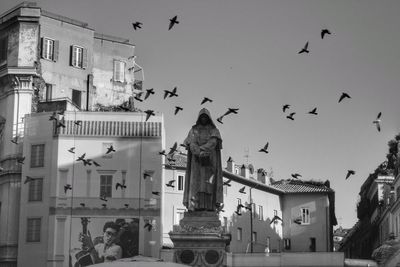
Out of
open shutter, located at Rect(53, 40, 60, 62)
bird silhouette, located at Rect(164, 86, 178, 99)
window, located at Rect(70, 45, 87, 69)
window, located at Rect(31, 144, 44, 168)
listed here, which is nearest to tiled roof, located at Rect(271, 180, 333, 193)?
window, located at Rect(70, 45, 87, 69)

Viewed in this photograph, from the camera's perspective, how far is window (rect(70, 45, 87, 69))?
68438 mm

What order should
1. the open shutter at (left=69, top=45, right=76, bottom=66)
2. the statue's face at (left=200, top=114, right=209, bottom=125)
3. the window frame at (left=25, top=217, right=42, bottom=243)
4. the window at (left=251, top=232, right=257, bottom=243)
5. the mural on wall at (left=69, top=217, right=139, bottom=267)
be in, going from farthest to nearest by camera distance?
the window at (left=251, top=232, right=257, bottom=243)
the open shutter at (left=69, top=45, right=76, bottom=66)
the window frame at (left=25, top=217, right=42, bottom=243)
the mural on wall at (left=69, top=217, right=139, bottom=267)
the statue's face at (left=200, top=114, right=209, bottom=125)

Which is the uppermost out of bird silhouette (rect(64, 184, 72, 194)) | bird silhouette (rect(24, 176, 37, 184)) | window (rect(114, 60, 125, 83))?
window (rect(114, 60, 125, 83))

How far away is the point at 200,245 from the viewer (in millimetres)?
22078

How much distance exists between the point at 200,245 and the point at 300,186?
71.6 meters

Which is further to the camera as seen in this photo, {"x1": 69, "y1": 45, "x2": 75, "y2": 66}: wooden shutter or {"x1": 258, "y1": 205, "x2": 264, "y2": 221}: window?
{"x1": 258, "y1": 205, "x2": 264, "y2": 221}: window

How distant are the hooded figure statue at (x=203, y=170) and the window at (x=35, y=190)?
39.0 metres

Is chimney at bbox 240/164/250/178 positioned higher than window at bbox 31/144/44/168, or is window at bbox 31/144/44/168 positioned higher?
chimney at bbox 240/164/250/178

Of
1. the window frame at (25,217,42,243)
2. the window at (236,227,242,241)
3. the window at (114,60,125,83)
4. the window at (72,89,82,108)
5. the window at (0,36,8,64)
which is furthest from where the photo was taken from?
the window at (236,227,242,241)

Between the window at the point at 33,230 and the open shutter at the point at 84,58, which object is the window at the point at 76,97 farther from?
the window at the point at 33,230

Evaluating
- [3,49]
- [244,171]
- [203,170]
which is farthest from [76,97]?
[203,170]

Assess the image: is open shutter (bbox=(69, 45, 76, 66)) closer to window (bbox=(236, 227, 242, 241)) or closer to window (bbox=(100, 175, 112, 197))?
window (bbox=(100, 175, 112, 197))

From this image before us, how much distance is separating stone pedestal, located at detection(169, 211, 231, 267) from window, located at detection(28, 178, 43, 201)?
130ft

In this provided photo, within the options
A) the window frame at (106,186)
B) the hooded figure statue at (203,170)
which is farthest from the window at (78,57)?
the hooded figure statue at (203,170)
